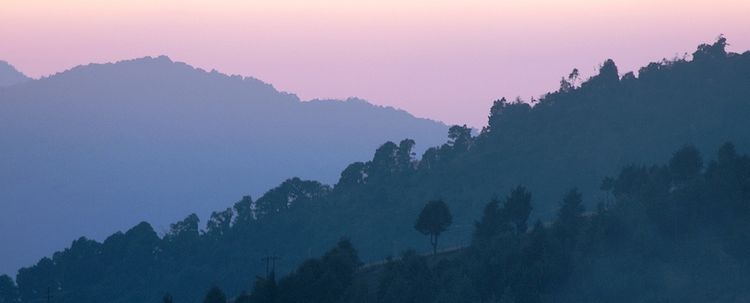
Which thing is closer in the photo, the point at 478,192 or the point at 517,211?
the point at 517,211

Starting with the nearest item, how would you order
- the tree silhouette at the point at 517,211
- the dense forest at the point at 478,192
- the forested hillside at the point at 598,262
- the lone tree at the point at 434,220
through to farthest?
the forested hillside at the point at 598,262 < the dense forest at the point at 478,192 < the tree silhouette at the point at 517,211 < the lone tree at the point at 434,220

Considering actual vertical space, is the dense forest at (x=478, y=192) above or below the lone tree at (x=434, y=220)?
above

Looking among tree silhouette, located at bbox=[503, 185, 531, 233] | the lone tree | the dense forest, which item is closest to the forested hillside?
the dense forest

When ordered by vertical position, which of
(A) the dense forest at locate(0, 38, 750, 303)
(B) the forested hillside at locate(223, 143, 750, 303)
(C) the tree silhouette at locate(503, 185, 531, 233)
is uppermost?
(A) the dense forest at locate(0, 38, 750, 303)

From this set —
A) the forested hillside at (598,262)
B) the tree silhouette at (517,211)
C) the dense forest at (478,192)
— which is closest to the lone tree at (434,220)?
the dense forest at (478,192)

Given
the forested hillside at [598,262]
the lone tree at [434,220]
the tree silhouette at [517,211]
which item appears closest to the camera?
the forested hillside at [598,262]

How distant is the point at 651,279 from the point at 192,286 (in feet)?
169

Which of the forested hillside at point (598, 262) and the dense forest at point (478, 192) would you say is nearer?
the forested hillside at point (598, 262)

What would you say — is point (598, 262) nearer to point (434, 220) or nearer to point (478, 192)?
point (434, 220)

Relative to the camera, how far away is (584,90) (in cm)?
11100

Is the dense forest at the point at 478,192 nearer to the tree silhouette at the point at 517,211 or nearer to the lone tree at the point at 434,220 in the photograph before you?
the tree silhouette at the point at 517,211

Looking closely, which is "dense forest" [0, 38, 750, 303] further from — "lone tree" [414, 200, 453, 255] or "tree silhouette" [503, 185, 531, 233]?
"lone tree" [414, 200, 453, 255]

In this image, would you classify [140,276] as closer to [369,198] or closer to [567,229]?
[369,198]

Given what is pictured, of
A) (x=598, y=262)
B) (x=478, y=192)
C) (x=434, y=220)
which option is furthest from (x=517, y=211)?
(x=478, y=192)
